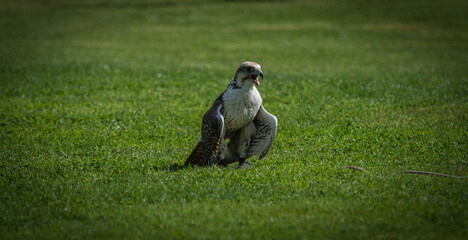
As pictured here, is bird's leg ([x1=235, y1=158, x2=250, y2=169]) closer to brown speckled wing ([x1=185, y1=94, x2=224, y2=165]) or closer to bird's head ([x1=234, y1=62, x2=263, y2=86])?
brown speckled wing ([x1=185, y1=94, x2=224, y2=165])

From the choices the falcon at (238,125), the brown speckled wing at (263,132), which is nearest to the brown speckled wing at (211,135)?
the falcon at (238,125)

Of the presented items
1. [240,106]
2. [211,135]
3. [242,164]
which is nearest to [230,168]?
[242,164]

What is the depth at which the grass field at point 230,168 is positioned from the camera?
5.93 m

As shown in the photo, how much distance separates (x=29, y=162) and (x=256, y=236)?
4.63 m

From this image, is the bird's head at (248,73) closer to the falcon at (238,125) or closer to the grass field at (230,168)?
the falcon at (238,125)

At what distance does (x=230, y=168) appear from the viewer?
26.0 ft

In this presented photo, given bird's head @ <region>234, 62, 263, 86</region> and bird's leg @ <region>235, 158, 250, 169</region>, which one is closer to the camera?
bird's head @ <region>234, 62, 263, 86</region>

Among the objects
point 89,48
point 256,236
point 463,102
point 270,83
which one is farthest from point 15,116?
point 89,48

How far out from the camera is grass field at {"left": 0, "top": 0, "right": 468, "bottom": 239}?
593 centimetres

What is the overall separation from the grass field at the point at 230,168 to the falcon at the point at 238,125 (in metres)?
0.34

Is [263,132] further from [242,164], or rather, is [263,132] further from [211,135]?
[211,135]

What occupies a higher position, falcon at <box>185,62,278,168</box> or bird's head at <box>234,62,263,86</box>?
bird's head at <box>234,62,263,86</box>

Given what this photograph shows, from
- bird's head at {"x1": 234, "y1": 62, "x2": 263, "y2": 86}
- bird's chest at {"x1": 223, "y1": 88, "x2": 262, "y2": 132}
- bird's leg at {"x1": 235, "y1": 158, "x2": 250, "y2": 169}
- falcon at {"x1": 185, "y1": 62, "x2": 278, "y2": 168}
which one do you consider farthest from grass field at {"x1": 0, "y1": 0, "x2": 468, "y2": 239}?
bird's head at {"x1": 234, "y1": 62, "x2": 263, "y2": 86}

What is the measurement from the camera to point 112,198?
662 cm
